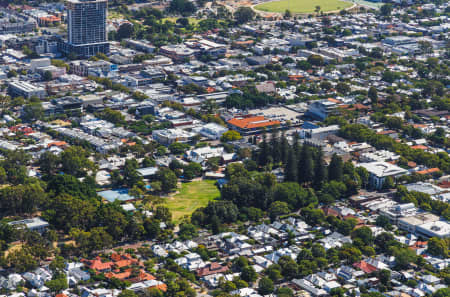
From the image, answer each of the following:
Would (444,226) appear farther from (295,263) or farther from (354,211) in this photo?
(295,263)

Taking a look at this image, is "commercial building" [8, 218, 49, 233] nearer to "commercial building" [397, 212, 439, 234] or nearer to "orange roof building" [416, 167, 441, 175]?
"commercial building" [397, 212, 439, 234]

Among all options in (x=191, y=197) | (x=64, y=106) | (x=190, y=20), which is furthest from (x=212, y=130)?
(x=190, y=20)

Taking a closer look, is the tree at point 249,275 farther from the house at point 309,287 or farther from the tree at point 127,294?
the tree at point 127,294

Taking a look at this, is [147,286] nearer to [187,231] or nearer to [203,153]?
[187,231]

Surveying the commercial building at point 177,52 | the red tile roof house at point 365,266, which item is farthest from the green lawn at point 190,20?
the red tile roof house at point 365,266

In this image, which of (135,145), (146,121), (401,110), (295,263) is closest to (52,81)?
(146,121)
